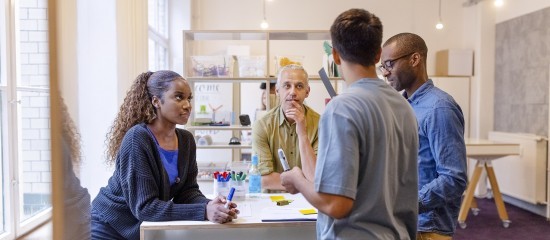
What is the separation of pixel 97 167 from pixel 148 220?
1456 mm

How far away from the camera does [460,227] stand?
4.82 metres

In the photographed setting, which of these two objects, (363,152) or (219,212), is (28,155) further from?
(363,152)

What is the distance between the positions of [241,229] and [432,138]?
81 cm

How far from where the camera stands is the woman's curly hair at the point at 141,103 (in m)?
1.92

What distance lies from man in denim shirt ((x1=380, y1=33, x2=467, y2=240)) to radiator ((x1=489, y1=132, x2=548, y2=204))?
4.39 meters

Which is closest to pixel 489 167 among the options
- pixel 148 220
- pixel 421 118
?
pixel 421 118

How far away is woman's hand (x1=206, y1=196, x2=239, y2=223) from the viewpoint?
67.7 inches

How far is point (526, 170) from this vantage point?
5621 mm

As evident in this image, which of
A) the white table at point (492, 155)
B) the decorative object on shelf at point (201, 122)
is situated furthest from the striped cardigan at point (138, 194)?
the white table at point (492, 155)

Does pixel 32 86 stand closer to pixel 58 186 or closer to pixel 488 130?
pixel 58 186

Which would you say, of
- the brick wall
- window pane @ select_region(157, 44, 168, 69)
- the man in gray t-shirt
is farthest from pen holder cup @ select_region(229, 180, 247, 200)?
window pane @ select_region(157, 44, 168, 69)

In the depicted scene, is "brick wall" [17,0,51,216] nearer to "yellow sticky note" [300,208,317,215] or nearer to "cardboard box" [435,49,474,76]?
"yellow sticky note" [300,208,317,215]

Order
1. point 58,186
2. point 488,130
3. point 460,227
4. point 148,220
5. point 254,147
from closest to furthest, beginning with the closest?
point 58,186
point 148,220
point 254,147
point 460,227
point 488,130

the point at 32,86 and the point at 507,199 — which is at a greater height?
the point at 32,86
